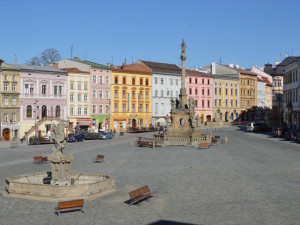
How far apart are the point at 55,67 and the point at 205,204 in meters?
59.2

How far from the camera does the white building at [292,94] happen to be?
A: 62.9m

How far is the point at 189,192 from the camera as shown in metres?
19.6

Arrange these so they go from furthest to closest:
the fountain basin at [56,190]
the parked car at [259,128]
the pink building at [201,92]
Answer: the pink building at [201,92], the parked car at [259,128], the fountain basin at [56,190]

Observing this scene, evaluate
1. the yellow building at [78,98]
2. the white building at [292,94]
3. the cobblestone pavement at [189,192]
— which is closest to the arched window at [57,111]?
the yellow building at [78,98]

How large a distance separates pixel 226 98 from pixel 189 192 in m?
81.3

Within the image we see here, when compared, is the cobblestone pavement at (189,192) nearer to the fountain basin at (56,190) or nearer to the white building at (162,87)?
the fountain basin at (56,190)

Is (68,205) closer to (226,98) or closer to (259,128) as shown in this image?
(259,128)

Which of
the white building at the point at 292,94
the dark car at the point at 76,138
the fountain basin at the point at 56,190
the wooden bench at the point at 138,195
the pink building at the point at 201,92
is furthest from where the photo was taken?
the pink building at the point at 201,92

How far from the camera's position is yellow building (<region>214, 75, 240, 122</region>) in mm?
97062

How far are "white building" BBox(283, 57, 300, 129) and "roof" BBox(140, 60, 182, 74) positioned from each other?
81.5 feet

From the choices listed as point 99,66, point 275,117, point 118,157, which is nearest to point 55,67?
point 99,66

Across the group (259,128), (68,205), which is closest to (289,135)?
(259,128)

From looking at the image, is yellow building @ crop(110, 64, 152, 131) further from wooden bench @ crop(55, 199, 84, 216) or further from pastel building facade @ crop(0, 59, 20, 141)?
wooden bench @ crop(55, 199, 84, 216)

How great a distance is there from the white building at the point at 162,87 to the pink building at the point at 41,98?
20844 millimetres
